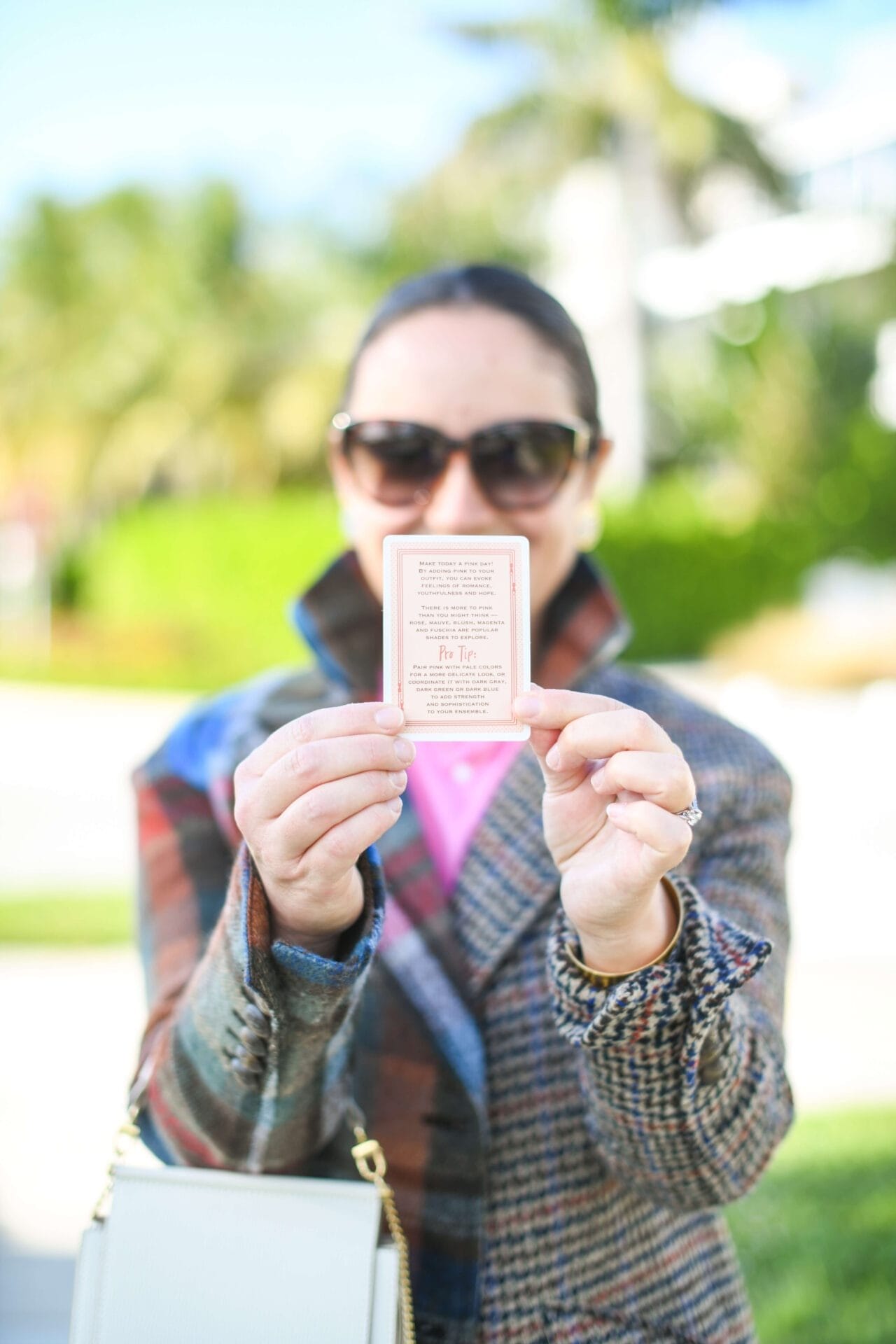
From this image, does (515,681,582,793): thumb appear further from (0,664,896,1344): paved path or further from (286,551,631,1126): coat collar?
(0,664,896,1344): paved path

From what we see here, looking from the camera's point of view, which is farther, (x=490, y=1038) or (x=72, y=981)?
(x=72, y=981)

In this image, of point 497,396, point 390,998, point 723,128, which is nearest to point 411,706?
point 390,998

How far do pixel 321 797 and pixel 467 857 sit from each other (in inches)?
22.7

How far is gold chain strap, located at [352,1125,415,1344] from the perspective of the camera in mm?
1477

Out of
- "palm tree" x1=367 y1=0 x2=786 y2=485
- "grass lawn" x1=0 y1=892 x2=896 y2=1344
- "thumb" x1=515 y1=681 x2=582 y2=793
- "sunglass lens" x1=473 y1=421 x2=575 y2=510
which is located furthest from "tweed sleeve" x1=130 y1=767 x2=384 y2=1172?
"palm tree" x1=367 y1=0 x2=786 y2=485

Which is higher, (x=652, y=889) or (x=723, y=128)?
(x=723, y=128)

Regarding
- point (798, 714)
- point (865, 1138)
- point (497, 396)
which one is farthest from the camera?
point (798, 714)

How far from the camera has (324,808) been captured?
1248 millimetres

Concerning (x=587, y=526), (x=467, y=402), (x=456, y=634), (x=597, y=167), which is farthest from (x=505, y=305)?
(x=597, y=167)

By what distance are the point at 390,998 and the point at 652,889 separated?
21.1 inches

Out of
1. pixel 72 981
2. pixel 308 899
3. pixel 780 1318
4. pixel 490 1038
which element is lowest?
pixel 780 1318

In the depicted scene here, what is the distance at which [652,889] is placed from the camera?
50.7 inches

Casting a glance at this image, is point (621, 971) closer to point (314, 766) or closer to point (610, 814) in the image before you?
point (610, 814)

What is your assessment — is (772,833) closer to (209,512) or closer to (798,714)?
(798,714)
